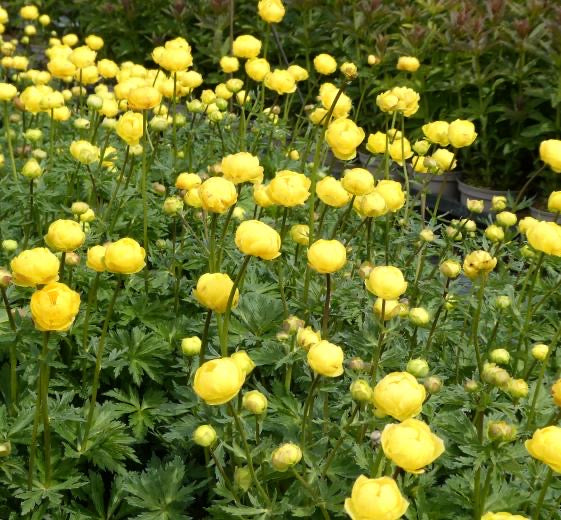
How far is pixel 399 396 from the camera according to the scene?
0.90 meters

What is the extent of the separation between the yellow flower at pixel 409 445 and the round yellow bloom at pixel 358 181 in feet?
1.85

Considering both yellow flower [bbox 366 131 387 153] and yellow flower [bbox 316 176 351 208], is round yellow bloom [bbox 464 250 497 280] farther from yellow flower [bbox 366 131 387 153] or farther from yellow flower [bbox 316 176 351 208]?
yellow flower [bbox 366 131 387 153]

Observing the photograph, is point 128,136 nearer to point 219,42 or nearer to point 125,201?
point 125,201

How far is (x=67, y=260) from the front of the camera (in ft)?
4.35

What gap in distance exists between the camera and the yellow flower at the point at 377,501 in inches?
31.8

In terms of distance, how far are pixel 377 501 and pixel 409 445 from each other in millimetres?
70

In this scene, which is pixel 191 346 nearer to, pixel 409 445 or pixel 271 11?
pixel 409 445

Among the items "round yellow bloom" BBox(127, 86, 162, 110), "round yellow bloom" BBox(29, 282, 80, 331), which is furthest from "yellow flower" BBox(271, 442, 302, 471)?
"round yellow bloom" BBox(127, 86, 162, 110)

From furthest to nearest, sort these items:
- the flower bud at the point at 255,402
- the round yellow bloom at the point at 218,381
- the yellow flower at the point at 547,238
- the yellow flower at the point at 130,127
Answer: the yellow flower at the point at 130,127, the yellow flower at the point at 547,238, the flower bud at the point at 255,402, the round yellow bloom at the point at 218,381

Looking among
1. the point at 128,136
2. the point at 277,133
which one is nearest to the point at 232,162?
the point at 128,136

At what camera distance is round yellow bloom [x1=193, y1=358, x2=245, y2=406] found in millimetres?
915

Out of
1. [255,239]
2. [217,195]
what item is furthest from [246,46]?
[255,239]

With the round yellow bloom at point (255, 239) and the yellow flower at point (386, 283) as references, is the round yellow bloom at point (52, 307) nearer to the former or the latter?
the round yellow bloom at point (255, 239)

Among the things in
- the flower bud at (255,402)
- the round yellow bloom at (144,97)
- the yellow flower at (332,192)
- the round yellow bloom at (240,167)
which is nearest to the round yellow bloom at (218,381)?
the flower bud at (255,402)
